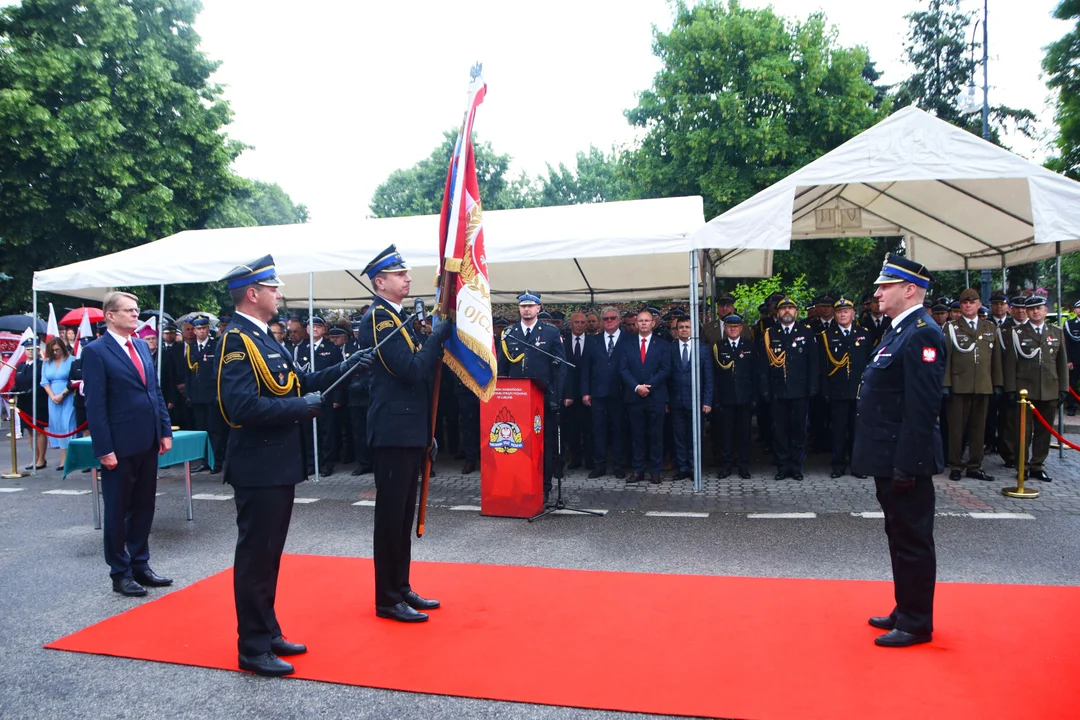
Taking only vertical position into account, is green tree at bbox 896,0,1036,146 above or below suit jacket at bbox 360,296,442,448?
above

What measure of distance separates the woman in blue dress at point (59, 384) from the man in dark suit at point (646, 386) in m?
7.44

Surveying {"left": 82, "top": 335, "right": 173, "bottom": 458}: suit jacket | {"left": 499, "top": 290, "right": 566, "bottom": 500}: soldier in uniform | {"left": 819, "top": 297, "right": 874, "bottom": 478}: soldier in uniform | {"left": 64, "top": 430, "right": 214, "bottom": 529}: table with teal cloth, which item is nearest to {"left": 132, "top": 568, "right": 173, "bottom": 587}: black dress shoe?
{"left": 82, "top": 335, "right": 173, "bottom": 458}: suit jacket

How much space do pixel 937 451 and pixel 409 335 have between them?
115 inches

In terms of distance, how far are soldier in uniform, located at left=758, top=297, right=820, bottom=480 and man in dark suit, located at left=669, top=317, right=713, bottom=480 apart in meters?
0.71

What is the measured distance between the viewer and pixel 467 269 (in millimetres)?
4539

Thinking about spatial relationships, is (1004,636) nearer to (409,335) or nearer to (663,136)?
(409,335)

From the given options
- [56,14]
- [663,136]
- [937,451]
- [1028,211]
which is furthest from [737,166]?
[937,451]

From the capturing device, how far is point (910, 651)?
152 inches

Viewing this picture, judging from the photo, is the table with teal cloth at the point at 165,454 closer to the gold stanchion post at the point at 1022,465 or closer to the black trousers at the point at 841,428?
the black trousers at the point at 841,428

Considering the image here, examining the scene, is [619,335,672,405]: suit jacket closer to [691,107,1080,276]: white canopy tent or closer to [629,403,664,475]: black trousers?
[629,403,664,475]: black trousers

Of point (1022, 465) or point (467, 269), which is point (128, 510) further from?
point (1022, 465)

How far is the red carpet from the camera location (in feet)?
11.1

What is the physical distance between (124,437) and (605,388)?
5.51 m

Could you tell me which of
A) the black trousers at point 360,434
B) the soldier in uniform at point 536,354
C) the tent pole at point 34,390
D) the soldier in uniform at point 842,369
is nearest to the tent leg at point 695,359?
the soldier in uniform at point 536,354
